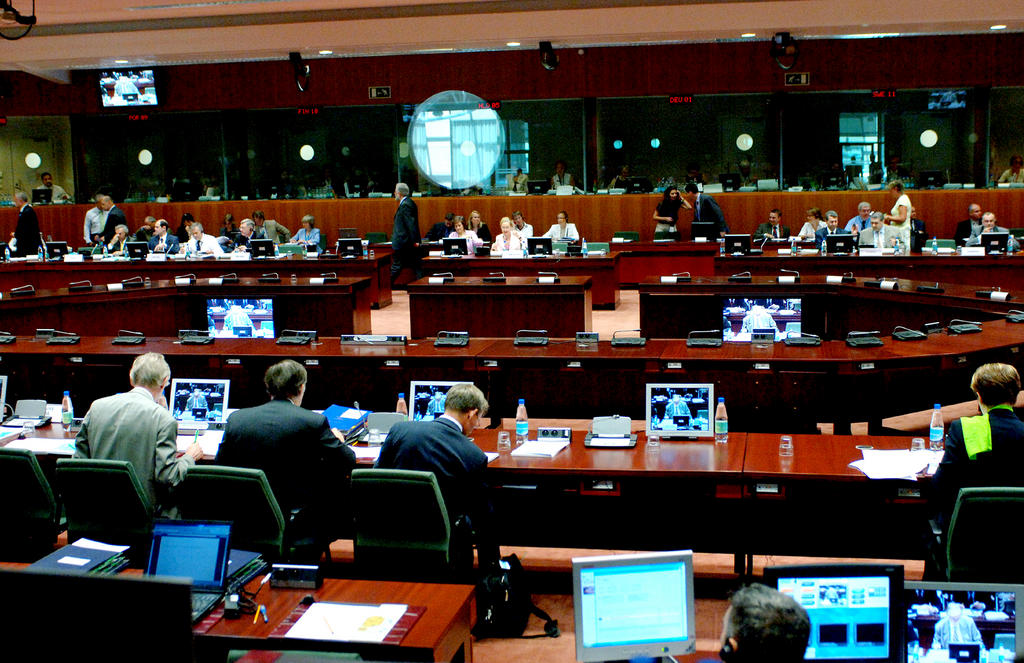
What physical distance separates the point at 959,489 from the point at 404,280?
9.46 metres

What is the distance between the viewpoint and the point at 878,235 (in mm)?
10906

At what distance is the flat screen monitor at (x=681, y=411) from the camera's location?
5.15 metres

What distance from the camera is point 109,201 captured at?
44.6 ft

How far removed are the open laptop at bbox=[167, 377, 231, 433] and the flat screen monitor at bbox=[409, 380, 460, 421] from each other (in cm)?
109

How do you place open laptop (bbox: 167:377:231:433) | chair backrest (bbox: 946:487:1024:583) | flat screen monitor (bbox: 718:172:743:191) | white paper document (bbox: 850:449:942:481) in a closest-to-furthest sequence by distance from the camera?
chair backrest (bbox: 946:487:1024:583) → white paper document (bbox: 850:449:942:481) → open laptop (bbox: 167:377:231:433) → flat screen monitor (bbox: 718:172:743:191)

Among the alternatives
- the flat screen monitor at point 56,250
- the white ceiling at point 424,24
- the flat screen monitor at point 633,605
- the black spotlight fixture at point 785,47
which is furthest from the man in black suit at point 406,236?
the flat screen monitor at point 633,605

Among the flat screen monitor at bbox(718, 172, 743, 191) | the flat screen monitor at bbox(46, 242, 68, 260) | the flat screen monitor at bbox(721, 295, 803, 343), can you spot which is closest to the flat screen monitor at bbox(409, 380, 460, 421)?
the flat screen monitor at bbox(721, 295, 803, 343)

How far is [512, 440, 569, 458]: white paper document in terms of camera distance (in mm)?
5016

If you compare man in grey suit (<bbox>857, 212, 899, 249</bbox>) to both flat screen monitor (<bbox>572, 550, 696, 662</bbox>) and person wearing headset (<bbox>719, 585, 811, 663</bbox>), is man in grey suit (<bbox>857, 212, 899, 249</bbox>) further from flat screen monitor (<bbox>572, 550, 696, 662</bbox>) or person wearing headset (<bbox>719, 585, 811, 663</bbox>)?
person wearing headset (<bbox>719, 585, 811, 663</bbox>)

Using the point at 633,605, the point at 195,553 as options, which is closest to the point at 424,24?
the point at 195,553

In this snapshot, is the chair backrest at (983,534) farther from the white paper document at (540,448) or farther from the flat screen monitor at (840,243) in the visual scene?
the flat screen monitor at (840,243)

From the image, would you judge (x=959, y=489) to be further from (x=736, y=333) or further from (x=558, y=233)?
(x=558, y=233)

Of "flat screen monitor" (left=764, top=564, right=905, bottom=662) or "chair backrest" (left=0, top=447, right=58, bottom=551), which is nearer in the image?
"flat screen monitor" (left=764, top=564, right=905, bottom=662)

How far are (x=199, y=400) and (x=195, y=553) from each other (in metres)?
2.43
